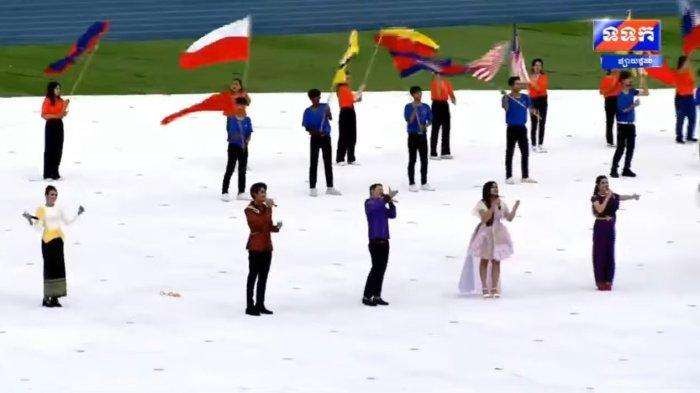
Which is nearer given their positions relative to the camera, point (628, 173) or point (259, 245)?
point (259, 245)

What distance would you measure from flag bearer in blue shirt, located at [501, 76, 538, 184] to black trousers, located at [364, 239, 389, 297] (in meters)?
6.52

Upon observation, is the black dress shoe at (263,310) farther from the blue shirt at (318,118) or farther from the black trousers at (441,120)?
the black trousers at (441,120)

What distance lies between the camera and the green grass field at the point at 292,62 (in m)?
37.0

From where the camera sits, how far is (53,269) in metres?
21.0

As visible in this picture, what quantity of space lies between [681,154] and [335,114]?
608 centimetres

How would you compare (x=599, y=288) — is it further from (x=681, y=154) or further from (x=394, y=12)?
(x=394, y=12)

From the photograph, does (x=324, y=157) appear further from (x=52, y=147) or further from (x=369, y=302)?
(x=369, y=302)

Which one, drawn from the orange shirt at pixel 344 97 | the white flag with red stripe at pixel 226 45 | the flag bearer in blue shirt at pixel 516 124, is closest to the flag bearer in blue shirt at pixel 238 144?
the white flag with red stripe at pixel 226 45

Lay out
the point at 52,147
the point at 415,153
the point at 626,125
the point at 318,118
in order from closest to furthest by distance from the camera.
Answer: the point at 318,118 → the point at 415,153 → the point at 626,125 → the point at 52,147

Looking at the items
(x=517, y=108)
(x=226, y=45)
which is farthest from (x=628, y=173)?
(x=226, y=45)

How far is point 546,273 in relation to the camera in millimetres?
22984

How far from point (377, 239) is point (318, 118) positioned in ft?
19.2

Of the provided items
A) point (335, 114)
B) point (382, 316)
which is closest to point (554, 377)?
point (382, 316)

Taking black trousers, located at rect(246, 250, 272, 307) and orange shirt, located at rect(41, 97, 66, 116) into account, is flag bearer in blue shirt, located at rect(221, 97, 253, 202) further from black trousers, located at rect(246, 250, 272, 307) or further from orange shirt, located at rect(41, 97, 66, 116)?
black trousers, located at rect(246, 250, 272, 307)
